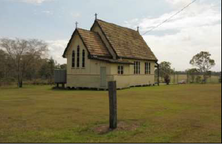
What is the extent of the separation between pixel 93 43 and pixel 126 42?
5.65 metres

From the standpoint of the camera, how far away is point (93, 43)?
2555 cm

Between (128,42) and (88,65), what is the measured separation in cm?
764

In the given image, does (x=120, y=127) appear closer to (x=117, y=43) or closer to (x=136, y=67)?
(x=117, y=43)

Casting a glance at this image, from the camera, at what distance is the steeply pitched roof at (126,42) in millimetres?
27141

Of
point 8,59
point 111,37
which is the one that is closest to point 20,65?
point 8,59

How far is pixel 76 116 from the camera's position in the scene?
962 centimetres

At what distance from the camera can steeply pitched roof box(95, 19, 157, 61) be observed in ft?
89.0

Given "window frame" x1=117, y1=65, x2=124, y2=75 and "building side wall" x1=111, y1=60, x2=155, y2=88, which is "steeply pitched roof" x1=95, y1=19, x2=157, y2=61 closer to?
"building side wall" x1=111, y1=60, x2=155, y2=88

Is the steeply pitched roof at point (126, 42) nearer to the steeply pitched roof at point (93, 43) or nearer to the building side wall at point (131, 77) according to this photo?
the steeply pitched roof at point (93, 43)

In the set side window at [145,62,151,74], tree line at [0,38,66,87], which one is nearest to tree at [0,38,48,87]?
tree line at [0,38,66,87]

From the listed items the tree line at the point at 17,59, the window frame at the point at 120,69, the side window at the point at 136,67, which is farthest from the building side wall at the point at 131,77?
the tree line at the point at 17,59

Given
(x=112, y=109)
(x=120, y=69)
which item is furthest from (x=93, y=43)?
(x=112, y=109)

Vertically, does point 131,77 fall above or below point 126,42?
below

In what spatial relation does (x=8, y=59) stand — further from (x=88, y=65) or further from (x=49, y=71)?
(x=88, y=65)
